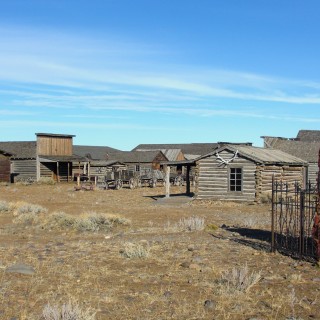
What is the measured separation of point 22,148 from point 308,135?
3929 cm

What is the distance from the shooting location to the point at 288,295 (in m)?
7.61

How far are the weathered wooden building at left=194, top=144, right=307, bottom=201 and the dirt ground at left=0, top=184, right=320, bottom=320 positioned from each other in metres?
10.2

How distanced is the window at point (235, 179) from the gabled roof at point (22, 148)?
89.7 ft

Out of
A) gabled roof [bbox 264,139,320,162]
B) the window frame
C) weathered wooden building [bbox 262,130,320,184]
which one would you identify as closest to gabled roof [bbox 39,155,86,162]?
weathered wooden building [bbox 262,130,320,184]

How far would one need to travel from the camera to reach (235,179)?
26.5 m

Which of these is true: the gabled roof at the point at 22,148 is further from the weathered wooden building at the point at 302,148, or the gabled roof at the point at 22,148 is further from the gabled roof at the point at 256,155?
the gabled roof at the point at 256,155

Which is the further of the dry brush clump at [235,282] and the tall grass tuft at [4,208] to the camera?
the tall grass tuft at [4,208]

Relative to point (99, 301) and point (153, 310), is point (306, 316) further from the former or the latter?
point (99, 301)

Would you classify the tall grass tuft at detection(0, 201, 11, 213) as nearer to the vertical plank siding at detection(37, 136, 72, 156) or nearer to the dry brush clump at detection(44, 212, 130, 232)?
the dry brush clump at detection(44, 212, 130, 232)

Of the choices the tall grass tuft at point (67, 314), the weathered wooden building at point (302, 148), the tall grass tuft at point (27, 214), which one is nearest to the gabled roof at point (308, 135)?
the weathered wooden building at point (302, 148)

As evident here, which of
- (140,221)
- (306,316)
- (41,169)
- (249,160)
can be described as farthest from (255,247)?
(41,169)

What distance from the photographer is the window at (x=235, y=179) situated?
86.4 ft

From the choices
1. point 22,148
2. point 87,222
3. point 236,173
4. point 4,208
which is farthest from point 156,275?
point 22,148

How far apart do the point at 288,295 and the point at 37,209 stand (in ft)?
49.3
